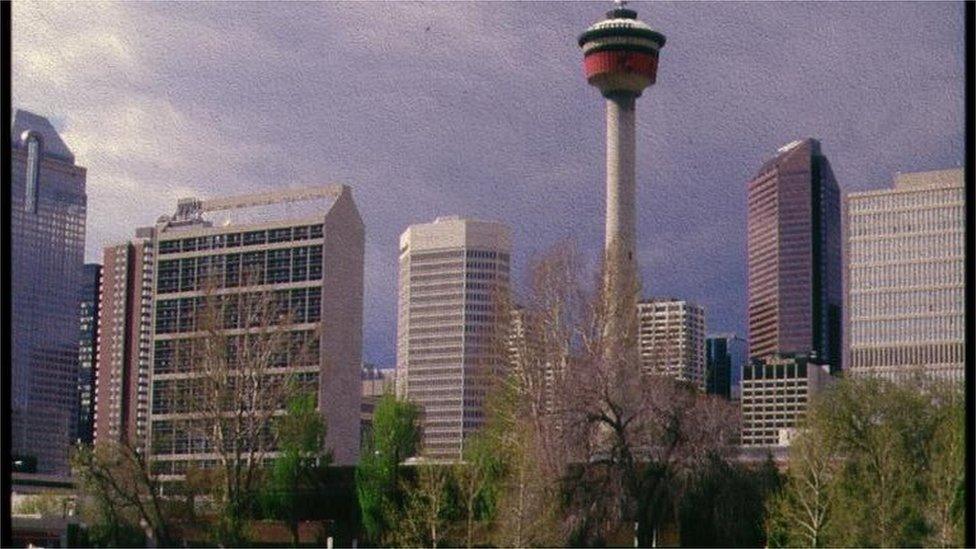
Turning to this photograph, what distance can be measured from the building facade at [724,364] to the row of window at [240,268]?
409 cm

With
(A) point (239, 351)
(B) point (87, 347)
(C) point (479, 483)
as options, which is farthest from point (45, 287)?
(C) point (479, 483)

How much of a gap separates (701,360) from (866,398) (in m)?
7.11

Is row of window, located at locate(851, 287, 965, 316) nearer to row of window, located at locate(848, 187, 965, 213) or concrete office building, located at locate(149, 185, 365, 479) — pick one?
row of window, located at locate(848, 187, 965, 213)

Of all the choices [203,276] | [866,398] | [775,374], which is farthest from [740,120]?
[775,374]

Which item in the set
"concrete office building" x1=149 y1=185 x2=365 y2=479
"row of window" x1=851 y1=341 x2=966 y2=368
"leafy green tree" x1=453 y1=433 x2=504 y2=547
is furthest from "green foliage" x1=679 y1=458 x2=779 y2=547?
"concrete office building" x1=149 y1=185 x2=365 y2=479

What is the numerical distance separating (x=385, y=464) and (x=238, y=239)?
3.65m

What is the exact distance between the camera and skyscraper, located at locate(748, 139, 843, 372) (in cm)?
2514

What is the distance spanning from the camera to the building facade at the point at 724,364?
16391 mm

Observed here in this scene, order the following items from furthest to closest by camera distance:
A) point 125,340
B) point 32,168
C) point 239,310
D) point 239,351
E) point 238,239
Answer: point 125,340 < point 238,239 < point 239,310 < point 239,351 < point 32,168

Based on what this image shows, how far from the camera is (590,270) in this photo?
1179 cm

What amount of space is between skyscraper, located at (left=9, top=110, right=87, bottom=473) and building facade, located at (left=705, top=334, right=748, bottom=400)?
6507 millimetres

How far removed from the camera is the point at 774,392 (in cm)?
2239

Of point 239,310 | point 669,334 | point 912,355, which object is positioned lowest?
point 912,355

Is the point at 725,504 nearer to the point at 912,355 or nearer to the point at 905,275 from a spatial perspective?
the point at 912,355
